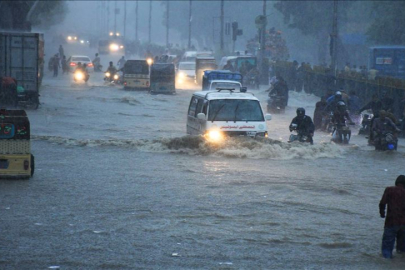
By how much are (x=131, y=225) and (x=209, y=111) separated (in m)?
8.34

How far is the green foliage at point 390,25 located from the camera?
61188mm

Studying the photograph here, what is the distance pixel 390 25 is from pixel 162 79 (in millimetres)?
24297

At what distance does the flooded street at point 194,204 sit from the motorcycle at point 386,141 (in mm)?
260

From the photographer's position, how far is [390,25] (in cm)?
6275

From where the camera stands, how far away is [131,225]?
493 inches

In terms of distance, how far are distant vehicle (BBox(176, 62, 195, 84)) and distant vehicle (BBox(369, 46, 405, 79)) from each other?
12.3 meters

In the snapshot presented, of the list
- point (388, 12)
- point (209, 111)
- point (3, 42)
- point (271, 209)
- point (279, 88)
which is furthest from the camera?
point (388, 12)

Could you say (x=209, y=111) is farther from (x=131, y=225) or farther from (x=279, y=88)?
(x=279, y=88)

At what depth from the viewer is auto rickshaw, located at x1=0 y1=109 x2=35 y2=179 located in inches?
618

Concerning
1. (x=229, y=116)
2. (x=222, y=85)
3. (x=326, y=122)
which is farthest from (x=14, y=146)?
(x=222, y=85)

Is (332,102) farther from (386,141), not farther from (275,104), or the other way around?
(275,104)

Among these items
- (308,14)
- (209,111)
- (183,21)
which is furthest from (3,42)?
(183,21)

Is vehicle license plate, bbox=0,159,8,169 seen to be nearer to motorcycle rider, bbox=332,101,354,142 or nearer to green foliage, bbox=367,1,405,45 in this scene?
motorcycle rider, bbox=332,101,354,142

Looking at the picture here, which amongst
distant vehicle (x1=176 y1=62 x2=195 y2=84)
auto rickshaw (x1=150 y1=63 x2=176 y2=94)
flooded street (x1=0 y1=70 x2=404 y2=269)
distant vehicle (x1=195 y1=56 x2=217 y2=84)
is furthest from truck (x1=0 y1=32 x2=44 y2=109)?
distant vehicle (x1=176 y1=62 x2=195 y2=84)
